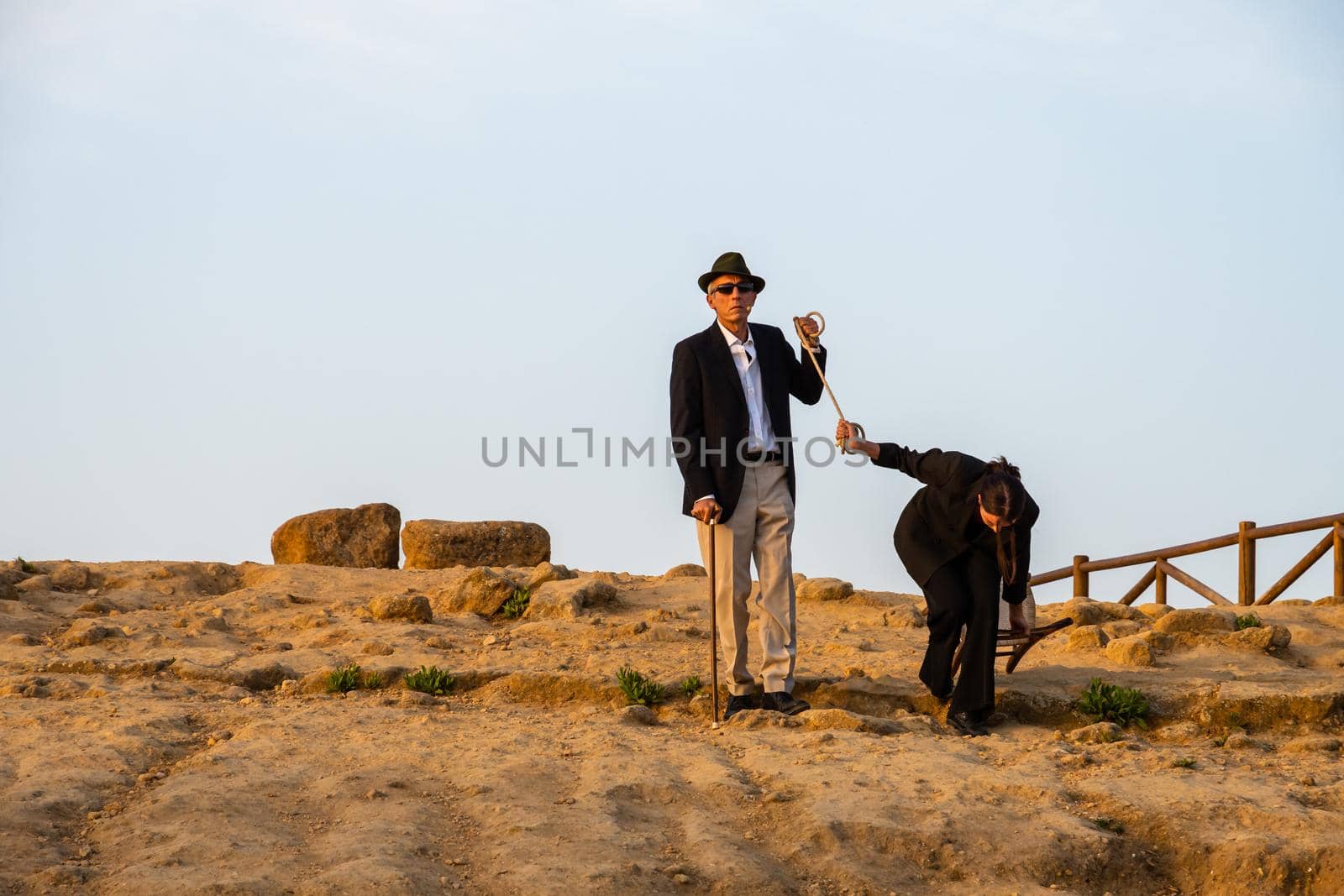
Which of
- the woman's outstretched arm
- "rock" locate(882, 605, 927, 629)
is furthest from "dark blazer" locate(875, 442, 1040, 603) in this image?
"rock" locate(882, 605, 927, 629)

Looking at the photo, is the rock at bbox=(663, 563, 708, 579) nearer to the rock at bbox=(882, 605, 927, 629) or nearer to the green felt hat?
the rock at bbox=(882, 605, 927, 629)

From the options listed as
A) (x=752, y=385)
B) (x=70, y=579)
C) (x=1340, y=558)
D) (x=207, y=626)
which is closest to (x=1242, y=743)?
(x=752, y=385)

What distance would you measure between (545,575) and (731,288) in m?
4.30

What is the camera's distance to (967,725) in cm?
726

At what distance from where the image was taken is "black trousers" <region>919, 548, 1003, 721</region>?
7129 mm

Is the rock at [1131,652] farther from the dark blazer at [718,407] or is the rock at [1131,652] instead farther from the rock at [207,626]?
the rock at [207,626]

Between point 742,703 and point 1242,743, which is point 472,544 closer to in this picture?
point 742,703

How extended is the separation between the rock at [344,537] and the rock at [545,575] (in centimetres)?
341

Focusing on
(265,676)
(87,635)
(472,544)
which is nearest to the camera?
(265,676)

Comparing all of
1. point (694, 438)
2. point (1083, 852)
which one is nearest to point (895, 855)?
point (1083, 852)

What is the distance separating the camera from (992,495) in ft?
22.2

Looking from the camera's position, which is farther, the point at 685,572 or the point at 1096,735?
the point at 685,572

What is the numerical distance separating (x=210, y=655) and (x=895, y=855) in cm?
499

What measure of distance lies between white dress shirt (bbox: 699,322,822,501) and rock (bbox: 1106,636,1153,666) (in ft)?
9.22
